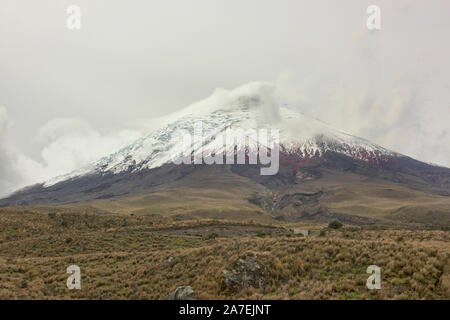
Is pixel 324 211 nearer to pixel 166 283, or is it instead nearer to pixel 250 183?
pixel 250 183

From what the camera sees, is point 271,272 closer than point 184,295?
No

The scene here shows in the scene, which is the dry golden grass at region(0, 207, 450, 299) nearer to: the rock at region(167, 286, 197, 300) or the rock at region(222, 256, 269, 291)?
the rock at region(222, 256, 269, 291)

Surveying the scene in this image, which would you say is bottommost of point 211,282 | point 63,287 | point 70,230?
point 70,230

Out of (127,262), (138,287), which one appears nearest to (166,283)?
(138,287)

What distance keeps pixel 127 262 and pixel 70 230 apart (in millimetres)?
27246

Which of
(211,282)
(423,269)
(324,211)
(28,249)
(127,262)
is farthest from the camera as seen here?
(324,211)

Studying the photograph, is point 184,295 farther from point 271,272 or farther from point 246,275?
point 271,272

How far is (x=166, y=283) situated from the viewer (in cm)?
1773

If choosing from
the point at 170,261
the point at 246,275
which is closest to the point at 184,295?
the point at 246,275

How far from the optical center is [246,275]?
A: 1527 centimetres

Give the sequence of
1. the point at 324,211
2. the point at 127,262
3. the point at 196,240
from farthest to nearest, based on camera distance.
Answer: the point at 324,211, the point at 196,240, the point at 127,262

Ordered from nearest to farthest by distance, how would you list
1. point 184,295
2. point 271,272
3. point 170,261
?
point 184,295, point 271,272, point 170,261

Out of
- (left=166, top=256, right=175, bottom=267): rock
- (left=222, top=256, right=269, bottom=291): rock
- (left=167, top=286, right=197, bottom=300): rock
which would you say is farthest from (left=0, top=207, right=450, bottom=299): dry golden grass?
(left=167, top=286, right=197, bottom=300): rock

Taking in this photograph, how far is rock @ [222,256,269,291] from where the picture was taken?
14930mm
